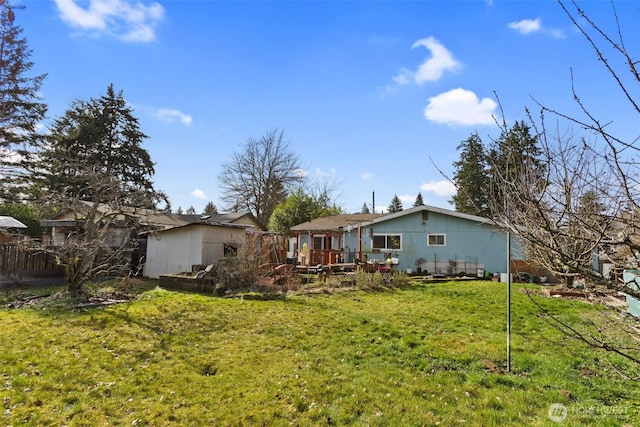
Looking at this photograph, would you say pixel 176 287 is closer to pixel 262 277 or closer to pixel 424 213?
pixel 262 277

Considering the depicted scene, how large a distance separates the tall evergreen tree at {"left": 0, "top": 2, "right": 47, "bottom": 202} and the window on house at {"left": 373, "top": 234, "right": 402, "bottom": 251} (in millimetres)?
23161

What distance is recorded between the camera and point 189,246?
50.9 ft

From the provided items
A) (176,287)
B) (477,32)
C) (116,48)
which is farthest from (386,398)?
(116,48)

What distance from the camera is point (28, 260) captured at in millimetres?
13945

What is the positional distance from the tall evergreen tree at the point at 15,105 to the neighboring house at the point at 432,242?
68.6ft

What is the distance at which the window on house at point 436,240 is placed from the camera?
63.7 feet

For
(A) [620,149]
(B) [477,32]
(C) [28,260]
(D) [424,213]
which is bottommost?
(C) [28,260]

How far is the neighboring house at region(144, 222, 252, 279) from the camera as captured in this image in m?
15.3

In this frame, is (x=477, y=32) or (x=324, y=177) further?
(x=324, y=177)

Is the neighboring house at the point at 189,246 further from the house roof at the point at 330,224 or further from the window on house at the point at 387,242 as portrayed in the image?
the window on house at the point at 387,242

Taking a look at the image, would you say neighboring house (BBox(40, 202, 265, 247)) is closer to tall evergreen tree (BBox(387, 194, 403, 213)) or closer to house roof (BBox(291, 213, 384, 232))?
house roof (BBox(291, 213, 384, 232))

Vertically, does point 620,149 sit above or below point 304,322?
above

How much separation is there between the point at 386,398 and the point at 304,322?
3826 mm

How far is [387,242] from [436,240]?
2752 mm
